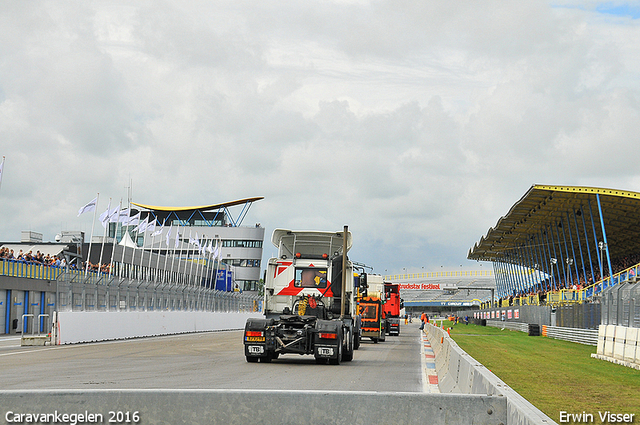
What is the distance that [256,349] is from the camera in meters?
18.6

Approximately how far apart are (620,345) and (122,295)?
23.1 metres

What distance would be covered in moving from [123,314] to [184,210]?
85.7m

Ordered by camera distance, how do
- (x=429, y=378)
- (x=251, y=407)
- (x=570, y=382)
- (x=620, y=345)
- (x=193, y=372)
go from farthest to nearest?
(x=620, y=345) → (x=429, y=378) → (x=193, y=372) → (x=570, y=382) → (x=251, y=407)

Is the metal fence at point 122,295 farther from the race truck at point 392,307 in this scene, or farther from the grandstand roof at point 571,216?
the grandstand roof at point 571,216

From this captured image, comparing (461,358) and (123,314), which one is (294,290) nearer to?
(461,358)

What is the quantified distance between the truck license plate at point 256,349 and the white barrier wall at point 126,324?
11.9 m

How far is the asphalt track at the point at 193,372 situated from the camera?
1291cm

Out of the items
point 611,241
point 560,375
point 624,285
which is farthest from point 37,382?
point 611,241

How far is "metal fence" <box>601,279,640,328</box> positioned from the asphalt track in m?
6.15

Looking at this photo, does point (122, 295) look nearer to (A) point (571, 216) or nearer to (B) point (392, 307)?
(B) point (392, 307)

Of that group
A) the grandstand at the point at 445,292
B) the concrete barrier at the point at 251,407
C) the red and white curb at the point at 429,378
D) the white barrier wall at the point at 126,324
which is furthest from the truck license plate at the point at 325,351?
the grandstand at the point at 445,292

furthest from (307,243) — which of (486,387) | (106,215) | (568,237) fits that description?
(568,237)

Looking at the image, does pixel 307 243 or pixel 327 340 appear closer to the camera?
pixel 327 340

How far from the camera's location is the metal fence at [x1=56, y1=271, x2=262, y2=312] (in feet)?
99.8
